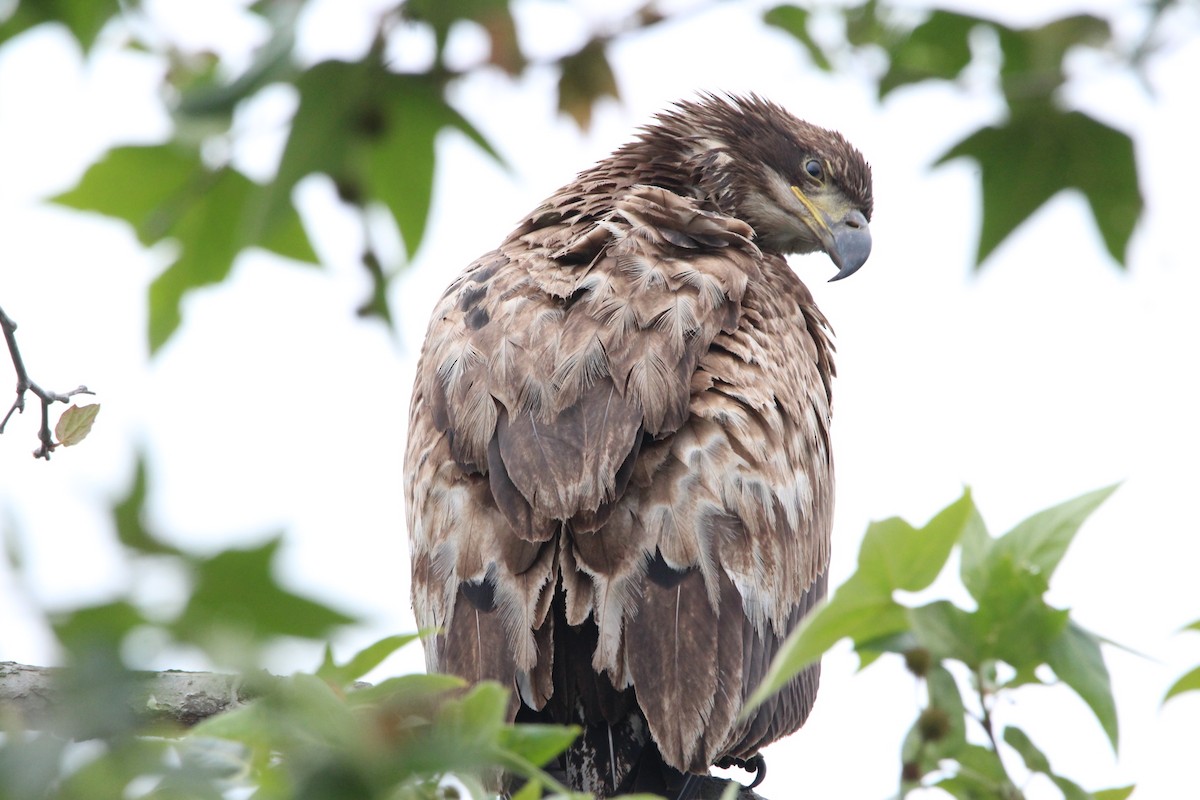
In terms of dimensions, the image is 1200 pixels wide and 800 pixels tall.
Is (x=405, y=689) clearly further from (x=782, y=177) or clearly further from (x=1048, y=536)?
(x=782, y=177)

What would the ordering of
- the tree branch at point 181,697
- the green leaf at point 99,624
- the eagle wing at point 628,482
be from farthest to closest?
the eagle wing at point 628,482 → the tree branch at point 181,697 → the green leaf at point 99,624

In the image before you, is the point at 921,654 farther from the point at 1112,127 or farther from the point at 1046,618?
the point at 1112,127

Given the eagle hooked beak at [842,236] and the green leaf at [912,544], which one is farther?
the eagle hooked beak at [842,236]

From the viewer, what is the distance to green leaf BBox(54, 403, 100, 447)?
279cm

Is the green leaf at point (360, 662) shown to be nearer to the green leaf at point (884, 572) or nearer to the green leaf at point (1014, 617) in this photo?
the green leaf at point (884, 572)

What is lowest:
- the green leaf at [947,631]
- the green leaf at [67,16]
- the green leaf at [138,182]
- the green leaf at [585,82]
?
the green leaf at [947,631]

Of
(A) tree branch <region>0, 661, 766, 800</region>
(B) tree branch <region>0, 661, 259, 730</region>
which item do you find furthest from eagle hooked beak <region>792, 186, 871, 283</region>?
(B) tree branch <region>0, 661, 259, 730</region>

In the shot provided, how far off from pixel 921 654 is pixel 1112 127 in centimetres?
86

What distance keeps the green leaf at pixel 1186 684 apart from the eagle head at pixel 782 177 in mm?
3996

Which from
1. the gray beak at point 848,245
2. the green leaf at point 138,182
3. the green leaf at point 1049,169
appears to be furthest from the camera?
the gray beak at point 848,245

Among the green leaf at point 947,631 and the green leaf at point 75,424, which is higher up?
the green leaf at point 75,424

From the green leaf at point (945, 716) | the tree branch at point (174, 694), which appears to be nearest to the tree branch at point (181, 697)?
the tree branch at point (174, 694)

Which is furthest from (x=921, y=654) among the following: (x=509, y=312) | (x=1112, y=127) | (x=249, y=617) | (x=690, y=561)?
(x=509, y=312)

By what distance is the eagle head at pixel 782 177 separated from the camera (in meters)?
5.99
